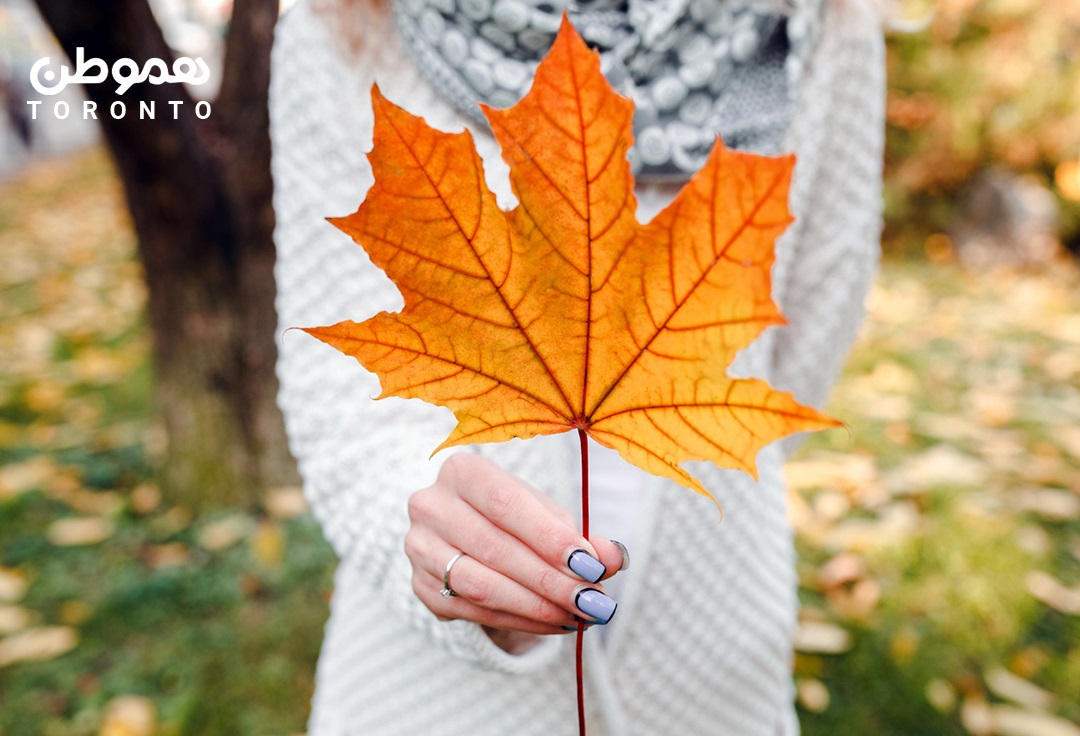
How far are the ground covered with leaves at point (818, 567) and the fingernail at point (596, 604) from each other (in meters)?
1.31

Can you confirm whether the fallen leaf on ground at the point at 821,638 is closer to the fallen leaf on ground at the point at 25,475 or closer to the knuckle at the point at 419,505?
the knuckle at the point at 419,505

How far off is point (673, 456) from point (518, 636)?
0.35 meters

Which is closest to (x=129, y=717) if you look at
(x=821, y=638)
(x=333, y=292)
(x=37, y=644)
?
(x=37, y=644)

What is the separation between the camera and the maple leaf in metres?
0.34

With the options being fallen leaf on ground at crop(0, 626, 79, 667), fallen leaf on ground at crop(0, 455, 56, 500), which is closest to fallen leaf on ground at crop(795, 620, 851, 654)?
fallen leaf on ground at crop(0, 626, 79, 667)

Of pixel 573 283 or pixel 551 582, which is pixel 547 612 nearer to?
pixel 551 582

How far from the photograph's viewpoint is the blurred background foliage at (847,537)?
1.59 m

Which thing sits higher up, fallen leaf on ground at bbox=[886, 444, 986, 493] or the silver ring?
the silver ring

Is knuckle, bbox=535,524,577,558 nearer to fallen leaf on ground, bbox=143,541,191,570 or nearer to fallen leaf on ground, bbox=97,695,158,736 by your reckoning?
fallen leaf on ground, bbox=97,695,158,736

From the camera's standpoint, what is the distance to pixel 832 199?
872 mm

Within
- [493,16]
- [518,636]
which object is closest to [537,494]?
[518,636]

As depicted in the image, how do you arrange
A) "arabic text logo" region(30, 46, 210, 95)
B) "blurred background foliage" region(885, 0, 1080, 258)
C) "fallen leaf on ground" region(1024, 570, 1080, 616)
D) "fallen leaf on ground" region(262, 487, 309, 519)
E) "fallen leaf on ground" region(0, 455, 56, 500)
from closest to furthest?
"arabic text logo" region(30, 46, 210, 95) → "fallen leaf on ground" region(1024, 570, 1080, 616) → "fallen leaf on ground" region(262, 487, 309, 519) → "fallen leaf on ground" region(0, 455, 56, 500) → "blurred background foliage" region(885, 0, 1080, 258)

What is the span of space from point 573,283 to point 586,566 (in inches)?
6.3

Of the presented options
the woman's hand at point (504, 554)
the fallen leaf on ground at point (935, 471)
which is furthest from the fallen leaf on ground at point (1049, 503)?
the woman's hand at point (504, 554)
